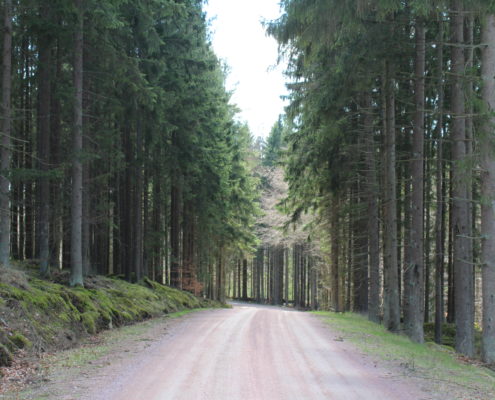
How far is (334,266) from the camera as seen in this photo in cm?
2606

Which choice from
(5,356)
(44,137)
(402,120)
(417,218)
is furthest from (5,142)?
(402,120)

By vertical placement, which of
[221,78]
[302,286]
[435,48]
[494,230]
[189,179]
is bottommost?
[302,286]

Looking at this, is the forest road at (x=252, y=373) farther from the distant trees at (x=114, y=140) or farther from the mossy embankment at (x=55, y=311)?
the distant trees at (x=114, y=140)

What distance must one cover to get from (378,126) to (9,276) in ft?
47.8

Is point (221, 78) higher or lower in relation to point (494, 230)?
higher

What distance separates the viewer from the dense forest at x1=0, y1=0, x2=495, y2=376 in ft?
42.2

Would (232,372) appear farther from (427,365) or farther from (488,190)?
(488,190)

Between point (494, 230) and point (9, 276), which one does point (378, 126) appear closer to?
point (494, 230)

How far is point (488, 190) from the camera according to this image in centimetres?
1070

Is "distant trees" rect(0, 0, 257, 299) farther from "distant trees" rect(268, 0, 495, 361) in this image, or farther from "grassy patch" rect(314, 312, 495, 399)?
"grassy patch" rect(314, 312, 495, 399)

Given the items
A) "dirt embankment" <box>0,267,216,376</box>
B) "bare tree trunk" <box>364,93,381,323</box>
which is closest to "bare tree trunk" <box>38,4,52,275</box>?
"dirt embankment" <box>0,267,216,376</box>

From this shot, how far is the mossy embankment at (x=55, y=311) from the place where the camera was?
31.7 feet

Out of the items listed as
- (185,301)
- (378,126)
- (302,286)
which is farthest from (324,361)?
(302,286)

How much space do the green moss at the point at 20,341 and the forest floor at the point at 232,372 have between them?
1.68ft
